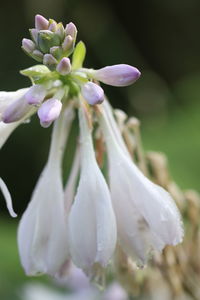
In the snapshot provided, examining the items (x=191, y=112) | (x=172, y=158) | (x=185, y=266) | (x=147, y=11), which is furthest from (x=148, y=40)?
(x=185, y=266)

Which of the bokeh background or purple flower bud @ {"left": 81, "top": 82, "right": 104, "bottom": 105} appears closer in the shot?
purple flower bud @ {"left": 81, "top": 82, "right": 104, "bottom": 105}

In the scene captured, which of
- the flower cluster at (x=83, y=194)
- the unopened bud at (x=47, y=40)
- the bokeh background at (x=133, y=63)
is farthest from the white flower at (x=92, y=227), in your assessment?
the bokeh background at (x=133, y=63)

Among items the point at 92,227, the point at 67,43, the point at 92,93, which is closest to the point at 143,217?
the point at 92,227

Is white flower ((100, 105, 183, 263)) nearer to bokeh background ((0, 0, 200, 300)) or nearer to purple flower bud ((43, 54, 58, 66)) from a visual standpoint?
purple flower bud ((43, 54, 58, 66))

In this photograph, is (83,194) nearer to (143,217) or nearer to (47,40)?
(143,217)

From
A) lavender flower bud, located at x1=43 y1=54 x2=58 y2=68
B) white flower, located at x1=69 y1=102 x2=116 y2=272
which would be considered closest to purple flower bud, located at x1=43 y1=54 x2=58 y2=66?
lavender flower bud, located at x1=43 y1=54 x2=58 y2=68

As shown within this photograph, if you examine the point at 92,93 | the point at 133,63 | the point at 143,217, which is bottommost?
the point at 133,63

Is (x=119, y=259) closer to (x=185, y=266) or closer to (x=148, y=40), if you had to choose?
(x=185, y=266)
